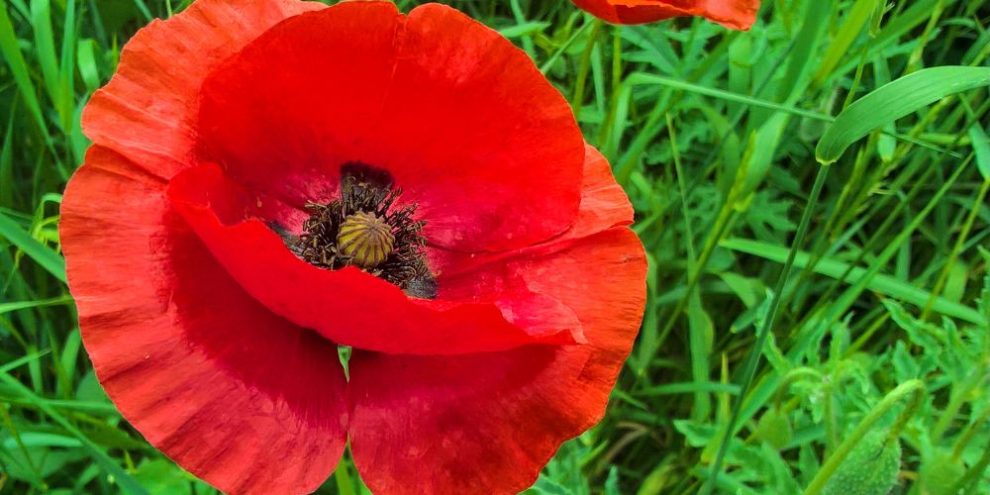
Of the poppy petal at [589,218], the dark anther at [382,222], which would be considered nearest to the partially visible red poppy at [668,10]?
the poppy petal at [589,218]

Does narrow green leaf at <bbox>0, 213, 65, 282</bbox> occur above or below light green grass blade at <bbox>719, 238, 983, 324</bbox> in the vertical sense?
above

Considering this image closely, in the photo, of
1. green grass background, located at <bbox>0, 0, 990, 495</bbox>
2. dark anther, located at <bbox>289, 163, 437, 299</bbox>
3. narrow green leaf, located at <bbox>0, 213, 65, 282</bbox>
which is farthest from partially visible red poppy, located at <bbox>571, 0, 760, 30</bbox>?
narrow green leaf, located at <bbox>0, 213, 65, 282</bbox>

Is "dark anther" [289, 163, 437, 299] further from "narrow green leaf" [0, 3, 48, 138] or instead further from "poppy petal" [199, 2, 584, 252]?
"narrow green leaf" [0, 3, 48, 138]

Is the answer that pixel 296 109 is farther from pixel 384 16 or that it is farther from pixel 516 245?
pixel 516 245

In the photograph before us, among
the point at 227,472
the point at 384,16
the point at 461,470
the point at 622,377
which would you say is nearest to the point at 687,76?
the point at 622,377

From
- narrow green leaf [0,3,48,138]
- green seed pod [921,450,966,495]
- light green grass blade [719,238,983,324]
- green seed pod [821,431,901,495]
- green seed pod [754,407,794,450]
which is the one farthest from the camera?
light green grass blade [719,238,983,324]

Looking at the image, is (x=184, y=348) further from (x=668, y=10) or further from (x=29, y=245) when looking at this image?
(x=668, y=10)

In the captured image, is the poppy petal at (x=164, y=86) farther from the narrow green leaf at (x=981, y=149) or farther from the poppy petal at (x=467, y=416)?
the narrow green leaf at (x=981, y=149)

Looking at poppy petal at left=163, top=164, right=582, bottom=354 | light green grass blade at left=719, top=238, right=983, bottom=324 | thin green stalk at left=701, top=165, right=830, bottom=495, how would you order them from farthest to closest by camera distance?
1. light green grass blade at left=719, top=238, right=983, bottom=324
2. thin green stalk at left=701, top=165, right=830, bottom=495
3. poppy petal at left=163, top=164, right=582, bottom=354
